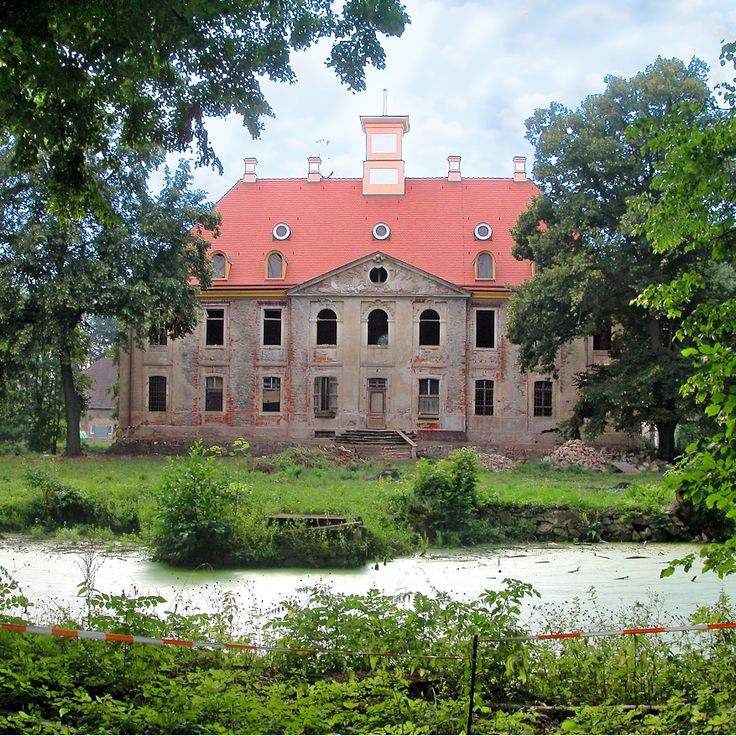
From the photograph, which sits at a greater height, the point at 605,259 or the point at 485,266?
the point at 485,266

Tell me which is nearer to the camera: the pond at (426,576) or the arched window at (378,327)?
the pond at (426,576)

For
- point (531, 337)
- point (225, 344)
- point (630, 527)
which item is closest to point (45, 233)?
point (225, 344)

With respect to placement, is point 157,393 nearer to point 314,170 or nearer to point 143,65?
point 314,170

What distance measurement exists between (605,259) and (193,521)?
17.4 meters

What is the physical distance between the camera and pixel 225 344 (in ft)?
129

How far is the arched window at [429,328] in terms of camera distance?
38.5 m

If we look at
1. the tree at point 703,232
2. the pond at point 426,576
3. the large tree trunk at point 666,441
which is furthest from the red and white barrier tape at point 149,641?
the large tree trunk at point 666,441

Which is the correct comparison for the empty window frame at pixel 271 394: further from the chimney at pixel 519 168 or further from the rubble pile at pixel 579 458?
the chimney at pixel 519 168

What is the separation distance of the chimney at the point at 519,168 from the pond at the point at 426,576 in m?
27.1

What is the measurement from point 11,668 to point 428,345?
32003 millimetres

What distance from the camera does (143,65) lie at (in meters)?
9.16

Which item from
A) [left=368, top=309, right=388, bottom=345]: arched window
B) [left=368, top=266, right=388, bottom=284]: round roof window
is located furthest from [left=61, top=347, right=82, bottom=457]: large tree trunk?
[left=368, top=266, right=388, bottom=284]: round roof window

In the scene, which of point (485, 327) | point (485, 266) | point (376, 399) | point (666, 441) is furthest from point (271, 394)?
point (666, 441)

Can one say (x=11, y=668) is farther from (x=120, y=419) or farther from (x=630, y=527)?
(x=120, y=419)
